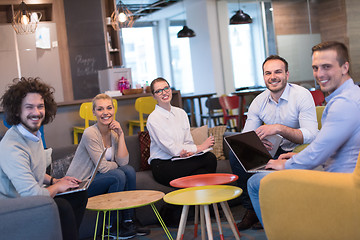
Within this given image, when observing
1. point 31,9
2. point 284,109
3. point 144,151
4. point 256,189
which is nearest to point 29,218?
point 256,189

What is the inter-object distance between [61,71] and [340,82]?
276 inches

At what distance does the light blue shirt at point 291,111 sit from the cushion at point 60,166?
4.94 ft

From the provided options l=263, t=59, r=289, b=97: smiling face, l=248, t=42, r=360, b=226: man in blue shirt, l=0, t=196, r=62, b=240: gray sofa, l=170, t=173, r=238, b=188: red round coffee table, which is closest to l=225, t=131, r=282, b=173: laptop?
l=248, t=42, r=360, b=226: man in blue shirt

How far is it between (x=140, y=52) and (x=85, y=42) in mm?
6659

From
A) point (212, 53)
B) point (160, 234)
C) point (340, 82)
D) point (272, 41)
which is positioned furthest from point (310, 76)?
point (340, 82)

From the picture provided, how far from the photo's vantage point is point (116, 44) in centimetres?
855

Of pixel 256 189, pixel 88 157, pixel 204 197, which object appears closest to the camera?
pixel 256 189

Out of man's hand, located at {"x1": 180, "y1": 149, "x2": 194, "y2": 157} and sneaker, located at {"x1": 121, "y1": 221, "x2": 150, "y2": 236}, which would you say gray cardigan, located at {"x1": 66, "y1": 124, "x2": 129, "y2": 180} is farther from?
man's hand, located at {"x1": 180, "y1": 149, "x2": 194, "y2": 157}

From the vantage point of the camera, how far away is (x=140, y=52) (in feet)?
49.7

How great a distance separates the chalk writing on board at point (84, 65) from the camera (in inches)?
337

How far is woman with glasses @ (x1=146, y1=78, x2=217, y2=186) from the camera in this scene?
3.99m

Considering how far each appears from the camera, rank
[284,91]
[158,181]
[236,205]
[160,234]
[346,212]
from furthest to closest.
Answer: [236,205], [158,181], [160,234], [284,91], [346,212]

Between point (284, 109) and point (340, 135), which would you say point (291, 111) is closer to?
point (284, 109)

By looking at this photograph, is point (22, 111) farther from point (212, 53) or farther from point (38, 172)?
point (212, 53)
